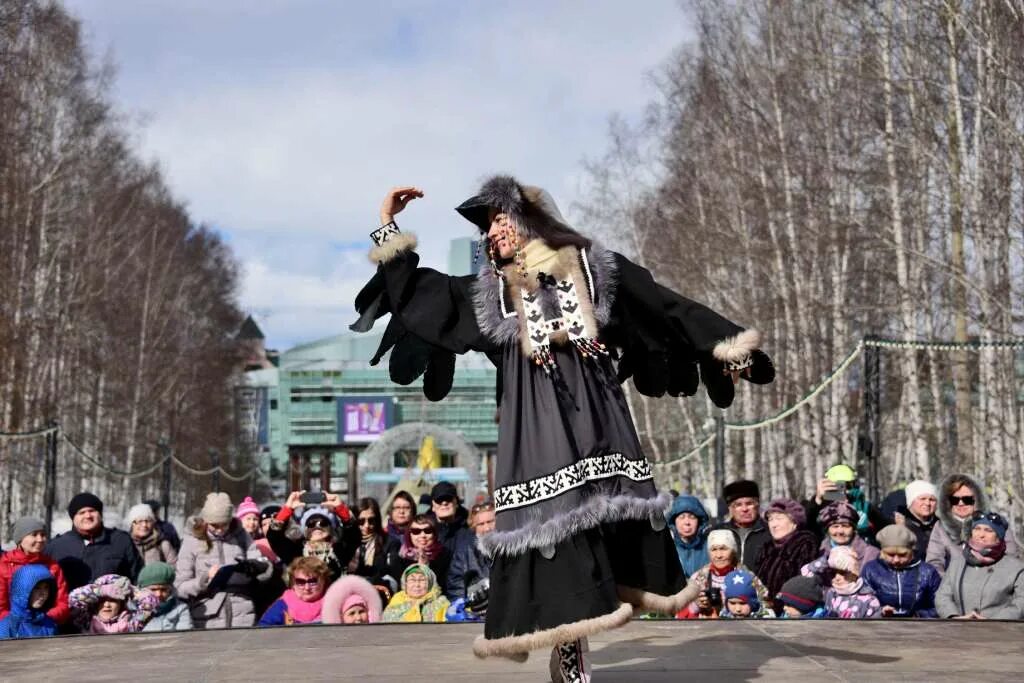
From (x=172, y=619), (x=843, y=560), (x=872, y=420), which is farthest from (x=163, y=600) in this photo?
(x=872, y=420)

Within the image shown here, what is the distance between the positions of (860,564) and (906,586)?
0.37m

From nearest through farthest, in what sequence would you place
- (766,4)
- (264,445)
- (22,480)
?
(766,4), (22,480), (264,445)

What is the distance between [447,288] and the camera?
5.86 metres

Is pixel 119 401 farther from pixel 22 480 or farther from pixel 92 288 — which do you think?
pixel 22 480

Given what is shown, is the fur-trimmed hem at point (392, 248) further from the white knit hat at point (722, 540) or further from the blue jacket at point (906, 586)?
the blue jacket at point (906, 586)

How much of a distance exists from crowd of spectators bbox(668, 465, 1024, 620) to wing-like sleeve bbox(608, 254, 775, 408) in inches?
72.7

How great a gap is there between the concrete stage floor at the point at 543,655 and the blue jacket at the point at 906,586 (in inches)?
39.5

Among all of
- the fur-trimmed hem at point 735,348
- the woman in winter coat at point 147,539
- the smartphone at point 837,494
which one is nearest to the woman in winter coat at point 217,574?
the woman in winter coat at point 147,539

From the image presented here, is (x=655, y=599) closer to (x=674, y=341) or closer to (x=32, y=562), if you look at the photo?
(x=674, y=341)

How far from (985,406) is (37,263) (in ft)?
63.3

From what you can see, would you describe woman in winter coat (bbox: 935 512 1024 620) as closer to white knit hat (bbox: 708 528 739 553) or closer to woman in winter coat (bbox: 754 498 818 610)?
woman in winter coat (bbox: 754 498 818 610)

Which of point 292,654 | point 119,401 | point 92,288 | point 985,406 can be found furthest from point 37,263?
point 292,654

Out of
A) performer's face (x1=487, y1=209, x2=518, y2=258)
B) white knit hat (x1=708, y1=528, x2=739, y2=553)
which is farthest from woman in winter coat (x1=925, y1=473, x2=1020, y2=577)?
performer's face (x1=487, y1=209, x2=518, y2=258)

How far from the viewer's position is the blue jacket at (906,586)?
849 centimetres
